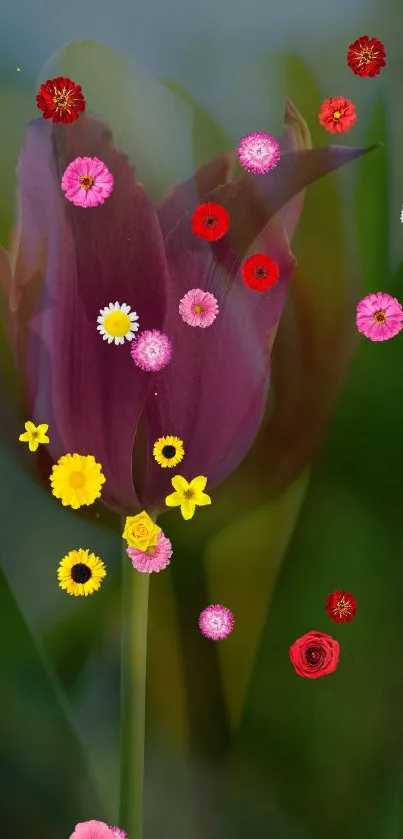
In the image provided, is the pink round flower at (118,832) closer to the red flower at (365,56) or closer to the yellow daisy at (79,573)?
the yellow daisy at (79,573)

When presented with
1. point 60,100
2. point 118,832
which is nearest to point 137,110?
point 60,100

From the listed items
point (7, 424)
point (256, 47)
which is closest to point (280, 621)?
point (7, 424)

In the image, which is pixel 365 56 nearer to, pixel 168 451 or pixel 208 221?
pixel 208 221

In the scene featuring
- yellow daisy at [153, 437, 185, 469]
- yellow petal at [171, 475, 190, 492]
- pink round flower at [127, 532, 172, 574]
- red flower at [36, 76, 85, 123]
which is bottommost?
pink round flower at [127, 532, 172, 574]

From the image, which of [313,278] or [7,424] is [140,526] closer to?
[7,424]

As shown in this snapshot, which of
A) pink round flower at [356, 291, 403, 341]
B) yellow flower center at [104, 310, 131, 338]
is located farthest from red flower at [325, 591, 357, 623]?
yellow flower center at [104, 310, 131, 338]

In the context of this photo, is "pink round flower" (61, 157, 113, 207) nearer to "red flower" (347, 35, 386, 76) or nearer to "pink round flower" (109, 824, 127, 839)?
"red flower" (347, 35, 386, 76)

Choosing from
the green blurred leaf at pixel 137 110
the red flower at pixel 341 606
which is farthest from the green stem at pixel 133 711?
the green blurred leaf at pixel 137 110
